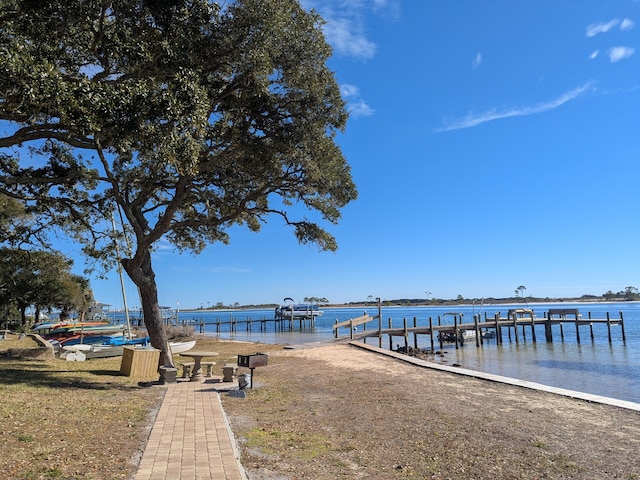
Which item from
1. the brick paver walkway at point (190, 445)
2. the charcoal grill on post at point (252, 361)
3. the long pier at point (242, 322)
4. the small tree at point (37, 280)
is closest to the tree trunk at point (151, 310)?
the charcoal grill on post at point (252, 361)

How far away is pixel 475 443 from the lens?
573 centimetres

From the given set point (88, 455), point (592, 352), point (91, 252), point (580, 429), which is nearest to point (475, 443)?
point (580, 429)

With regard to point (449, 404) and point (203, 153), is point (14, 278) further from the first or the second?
point (449, 404)

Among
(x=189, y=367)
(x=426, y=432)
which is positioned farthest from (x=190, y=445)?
(x=189, y=367)

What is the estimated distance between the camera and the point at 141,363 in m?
11.4

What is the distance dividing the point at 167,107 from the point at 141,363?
724 cm

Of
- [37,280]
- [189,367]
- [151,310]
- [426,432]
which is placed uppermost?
[37,280]

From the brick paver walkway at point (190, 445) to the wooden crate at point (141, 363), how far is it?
3.78 meters

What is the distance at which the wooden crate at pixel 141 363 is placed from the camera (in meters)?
11.3

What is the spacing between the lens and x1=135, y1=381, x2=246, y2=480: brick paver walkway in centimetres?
428

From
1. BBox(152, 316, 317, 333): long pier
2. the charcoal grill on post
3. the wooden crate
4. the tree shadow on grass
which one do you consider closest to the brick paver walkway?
the charcoal grill on post

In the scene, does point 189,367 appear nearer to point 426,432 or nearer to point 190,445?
point 190,445

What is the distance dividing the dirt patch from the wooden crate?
115 inches

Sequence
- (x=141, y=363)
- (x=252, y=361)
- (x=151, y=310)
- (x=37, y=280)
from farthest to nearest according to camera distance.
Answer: (x=37, y=280) < (x=151, y=310) < (x=141, y=363) < (x=252, y=361)
